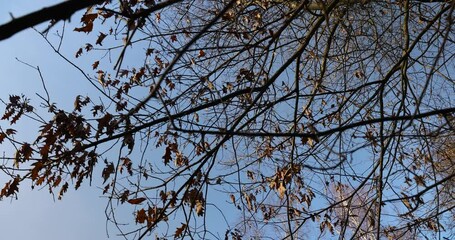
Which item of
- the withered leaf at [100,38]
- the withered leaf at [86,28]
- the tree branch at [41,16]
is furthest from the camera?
the withered leaf at [100,38]

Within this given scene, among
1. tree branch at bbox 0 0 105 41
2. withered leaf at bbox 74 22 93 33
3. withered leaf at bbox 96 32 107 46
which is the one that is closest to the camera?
tree branch at bbox 0 0 105 41

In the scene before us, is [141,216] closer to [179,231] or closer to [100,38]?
[179,231]

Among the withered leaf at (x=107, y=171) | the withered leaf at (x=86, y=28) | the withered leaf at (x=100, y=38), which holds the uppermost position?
the withered leaf at (x=100, y=38)

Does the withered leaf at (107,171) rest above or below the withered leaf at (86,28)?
below

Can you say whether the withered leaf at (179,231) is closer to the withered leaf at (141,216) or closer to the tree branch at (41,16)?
the withered leaf at (141,216)

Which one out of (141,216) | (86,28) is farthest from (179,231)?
(86,28)

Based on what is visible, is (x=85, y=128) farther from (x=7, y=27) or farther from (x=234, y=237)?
(x=7, y=27)

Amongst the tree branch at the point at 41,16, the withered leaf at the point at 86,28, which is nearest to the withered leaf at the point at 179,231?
the withered leaf at the point at 86,28

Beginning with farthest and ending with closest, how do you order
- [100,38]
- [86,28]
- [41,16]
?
1. [100,38]
2. [86,28]
3. [41,16]

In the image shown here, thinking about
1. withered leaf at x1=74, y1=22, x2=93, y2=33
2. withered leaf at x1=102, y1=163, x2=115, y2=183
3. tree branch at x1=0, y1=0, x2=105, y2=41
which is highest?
withered leaf at x1=74, y1=22, x2=93, y2=33

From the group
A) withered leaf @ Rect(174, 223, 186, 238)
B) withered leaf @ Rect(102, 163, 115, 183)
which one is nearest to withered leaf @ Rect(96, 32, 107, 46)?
withered leaf @ Rect(102, 163, 115, 183)

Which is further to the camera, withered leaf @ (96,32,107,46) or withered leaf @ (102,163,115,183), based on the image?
withered leaf @ (96,32,107,46)

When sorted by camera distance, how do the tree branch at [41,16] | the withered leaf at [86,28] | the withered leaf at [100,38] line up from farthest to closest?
the withered leaf at [100,38] → the withered leaf at [86,28] → the tree branch at [41,16]

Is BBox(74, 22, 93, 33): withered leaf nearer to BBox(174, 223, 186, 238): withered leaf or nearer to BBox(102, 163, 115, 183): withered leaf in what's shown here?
BBox(102, 163, 115, 183): withered leaf
